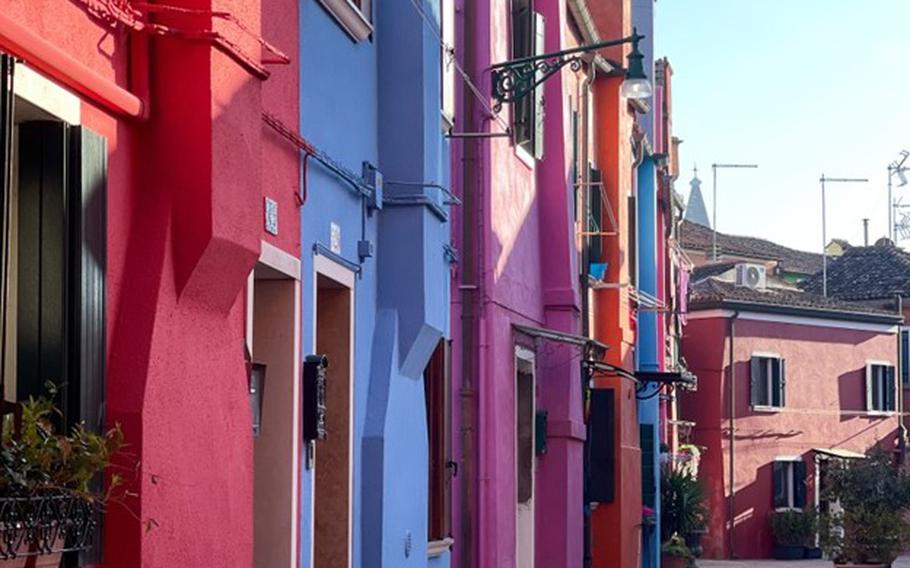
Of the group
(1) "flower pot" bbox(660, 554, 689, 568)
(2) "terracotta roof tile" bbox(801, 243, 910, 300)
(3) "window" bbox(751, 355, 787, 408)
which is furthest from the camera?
(2) "terracotta roof tile" bbox(801, 243, 910, 300)

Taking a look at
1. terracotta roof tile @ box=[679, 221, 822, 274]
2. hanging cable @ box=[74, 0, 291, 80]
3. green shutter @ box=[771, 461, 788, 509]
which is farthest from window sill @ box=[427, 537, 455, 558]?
terracotta roof tile @ box=[679, 221, 822, 274]

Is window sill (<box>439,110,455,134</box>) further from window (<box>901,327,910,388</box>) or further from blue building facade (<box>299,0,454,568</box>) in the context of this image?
window (<box>901,327,910,388</box>)

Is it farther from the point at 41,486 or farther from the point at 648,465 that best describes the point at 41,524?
the point at 648,465

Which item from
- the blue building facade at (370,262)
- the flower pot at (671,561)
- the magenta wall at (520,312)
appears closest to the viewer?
the blue building facade at (370,262)

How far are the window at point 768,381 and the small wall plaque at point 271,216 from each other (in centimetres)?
4062

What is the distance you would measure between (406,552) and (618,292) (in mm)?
13362

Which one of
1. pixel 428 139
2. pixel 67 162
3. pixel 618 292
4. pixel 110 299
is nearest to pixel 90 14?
pixel 67 162

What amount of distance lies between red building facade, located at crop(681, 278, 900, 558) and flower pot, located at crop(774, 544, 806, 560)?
10.7 inches

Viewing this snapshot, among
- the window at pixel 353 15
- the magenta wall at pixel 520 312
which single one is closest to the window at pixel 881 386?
the magenta wall at pixel 520 312

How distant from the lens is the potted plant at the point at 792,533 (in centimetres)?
4700

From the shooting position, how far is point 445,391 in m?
14.9

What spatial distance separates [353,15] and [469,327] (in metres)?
5.75

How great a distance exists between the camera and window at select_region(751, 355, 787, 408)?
162 ft

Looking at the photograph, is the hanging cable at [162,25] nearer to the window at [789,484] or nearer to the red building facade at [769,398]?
the red building facade at [769,398]
